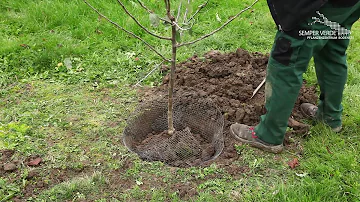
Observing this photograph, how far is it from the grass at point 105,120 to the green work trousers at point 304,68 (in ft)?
0.75

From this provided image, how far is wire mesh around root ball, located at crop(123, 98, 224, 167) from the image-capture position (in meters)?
3.10

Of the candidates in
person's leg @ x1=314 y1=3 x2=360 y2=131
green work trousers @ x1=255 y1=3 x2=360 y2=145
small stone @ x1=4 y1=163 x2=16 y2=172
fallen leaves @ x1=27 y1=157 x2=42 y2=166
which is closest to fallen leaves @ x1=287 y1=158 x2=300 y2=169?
green work trousers @ x1=255 y1=3 x2=360 y2=145

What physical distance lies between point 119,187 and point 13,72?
2.26 meters

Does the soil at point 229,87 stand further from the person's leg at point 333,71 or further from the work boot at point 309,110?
the person's leg at point 333,71

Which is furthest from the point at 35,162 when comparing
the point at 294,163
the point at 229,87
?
the point at 294,163

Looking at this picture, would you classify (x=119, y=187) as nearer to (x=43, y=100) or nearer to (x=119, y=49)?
(x=43, y=100)

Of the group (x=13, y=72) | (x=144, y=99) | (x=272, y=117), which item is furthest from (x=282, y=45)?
(x=13, y=72)

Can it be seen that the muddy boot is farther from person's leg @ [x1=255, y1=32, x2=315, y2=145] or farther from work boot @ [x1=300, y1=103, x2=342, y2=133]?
person's leg @ [x1=255, y1=32, x2=315, y2=145]

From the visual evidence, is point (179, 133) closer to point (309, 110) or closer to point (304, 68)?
point (304, 68)

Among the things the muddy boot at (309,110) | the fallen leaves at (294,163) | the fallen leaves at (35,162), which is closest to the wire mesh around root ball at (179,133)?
the fallen leaves at (294,163)

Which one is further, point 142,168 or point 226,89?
point 226,89

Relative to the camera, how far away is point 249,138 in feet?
10.3

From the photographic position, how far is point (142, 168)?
9.69ft

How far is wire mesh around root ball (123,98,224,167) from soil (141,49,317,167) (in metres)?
0.10
